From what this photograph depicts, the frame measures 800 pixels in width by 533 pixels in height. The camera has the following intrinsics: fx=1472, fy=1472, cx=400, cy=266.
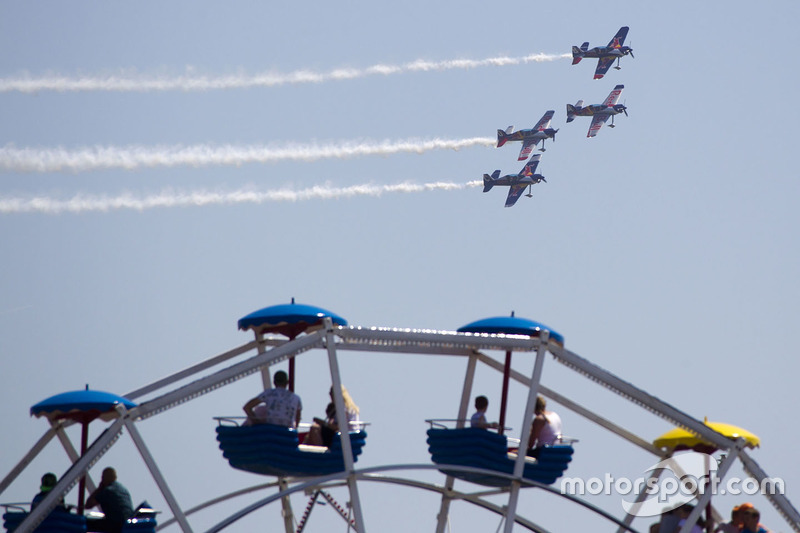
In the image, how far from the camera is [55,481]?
2227 cm

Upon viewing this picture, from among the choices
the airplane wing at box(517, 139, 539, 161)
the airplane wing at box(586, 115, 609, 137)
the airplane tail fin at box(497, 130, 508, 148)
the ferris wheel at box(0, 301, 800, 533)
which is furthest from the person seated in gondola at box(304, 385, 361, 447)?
the airplane wing at box(586, 115, 609, 137)

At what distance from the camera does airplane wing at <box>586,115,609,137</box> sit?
100925 mm

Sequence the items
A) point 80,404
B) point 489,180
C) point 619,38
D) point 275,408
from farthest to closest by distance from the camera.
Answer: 1. point 619,38
2. point 489,180
3. point 275,408
4. point 80,404

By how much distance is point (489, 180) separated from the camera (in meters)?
93.0

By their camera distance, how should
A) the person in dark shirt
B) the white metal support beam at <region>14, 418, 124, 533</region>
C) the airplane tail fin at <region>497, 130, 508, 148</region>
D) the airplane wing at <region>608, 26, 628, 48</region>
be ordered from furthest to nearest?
the airplane wing at <region>608, 26, 628, 48</region> → the airplane tail fin at <region>497, 130, 508, 148</region> → the person in dark shirt → the white metal support beam at <region>14, 418, 124, 533</region>

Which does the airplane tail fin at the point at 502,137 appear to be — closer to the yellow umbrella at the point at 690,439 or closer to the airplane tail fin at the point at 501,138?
the airplane tail fin at the point at 501,138

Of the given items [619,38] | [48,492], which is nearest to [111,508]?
[48,492]

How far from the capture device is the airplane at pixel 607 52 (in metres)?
96.9

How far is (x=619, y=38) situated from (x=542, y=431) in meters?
77.9

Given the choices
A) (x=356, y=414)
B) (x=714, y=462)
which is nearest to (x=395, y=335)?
(x=356, y=414)

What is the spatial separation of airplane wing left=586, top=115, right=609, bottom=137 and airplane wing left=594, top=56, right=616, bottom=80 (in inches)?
106

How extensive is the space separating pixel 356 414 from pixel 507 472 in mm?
2541

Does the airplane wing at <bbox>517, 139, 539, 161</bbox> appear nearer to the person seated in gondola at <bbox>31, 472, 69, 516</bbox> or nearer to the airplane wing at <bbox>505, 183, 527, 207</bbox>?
the airplane wing at <bbox>505, 183, 527, 207</bbox>

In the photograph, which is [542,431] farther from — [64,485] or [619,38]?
[619,38]
